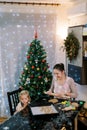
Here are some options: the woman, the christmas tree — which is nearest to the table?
the woman

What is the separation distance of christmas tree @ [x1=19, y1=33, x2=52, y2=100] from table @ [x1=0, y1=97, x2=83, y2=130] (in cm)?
232

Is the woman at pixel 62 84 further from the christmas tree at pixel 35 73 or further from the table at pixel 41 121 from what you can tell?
the christmas tree at pixel 35 73

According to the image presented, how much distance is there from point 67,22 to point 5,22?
58.8 inches

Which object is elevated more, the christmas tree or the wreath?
the wreath

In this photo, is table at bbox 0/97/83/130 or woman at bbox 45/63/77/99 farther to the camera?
woman at bbox 45/63/77/99

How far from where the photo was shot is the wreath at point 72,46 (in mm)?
4941

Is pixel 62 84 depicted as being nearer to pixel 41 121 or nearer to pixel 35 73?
pixel 41 121

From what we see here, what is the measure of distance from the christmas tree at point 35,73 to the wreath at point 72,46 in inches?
22.8

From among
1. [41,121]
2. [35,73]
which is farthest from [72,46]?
[41,121]

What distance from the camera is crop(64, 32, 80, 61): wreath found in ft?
16.2

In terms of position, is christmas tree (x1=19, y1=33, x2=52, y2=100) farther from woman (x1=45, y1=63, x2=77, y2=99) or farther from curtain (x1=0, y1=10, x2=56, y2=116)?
woman (x1=45, y1=63, x2=77, y2=99)

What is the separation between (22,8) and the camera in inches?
214

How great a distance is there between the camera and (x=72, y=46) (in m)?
4.98

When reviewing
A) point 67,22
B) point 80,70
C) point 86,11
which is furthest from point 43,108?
point 67,22
